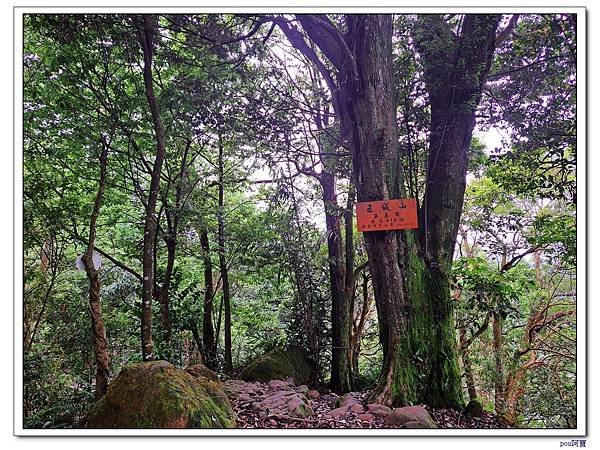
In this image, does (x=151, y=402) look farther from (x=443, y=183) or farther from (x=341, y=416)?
(x=443, y=183)

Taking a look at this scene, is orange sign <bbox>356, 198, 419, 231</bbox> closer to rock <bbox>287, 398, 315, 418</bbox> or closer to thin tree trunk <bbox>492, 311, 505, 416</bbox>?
rock <bbox>287, 398, 315, 418</bbox>

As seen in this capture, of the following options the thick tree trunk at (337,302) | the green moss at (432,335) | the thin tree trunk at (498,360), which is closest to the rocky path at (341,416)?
the green moss at (432,335)

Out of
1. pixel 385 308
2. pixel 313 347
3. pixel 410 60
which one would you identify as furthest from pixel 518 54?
pixel 313 347

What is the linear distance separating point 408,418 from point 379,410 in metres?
0.24

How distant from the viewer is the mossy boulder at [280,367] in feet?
14.0

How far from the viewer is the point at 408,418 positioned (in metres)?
2.37

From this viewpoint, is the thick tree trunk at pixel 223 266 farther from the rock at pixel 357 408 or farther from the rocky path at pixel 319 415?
the rock at pixel 357 408

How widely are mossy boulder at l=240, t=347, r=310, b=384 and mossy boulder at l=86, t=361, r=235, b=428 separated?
86.2 inches

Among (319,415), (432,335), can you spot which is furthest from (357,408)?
(432,335)

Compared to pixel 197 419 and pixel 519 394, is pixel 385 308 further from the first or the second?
pixel 519 394

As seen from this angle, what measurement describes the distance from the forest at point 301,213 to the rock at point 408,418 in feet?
0.04

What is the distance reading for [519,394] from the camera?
3.68 metres
